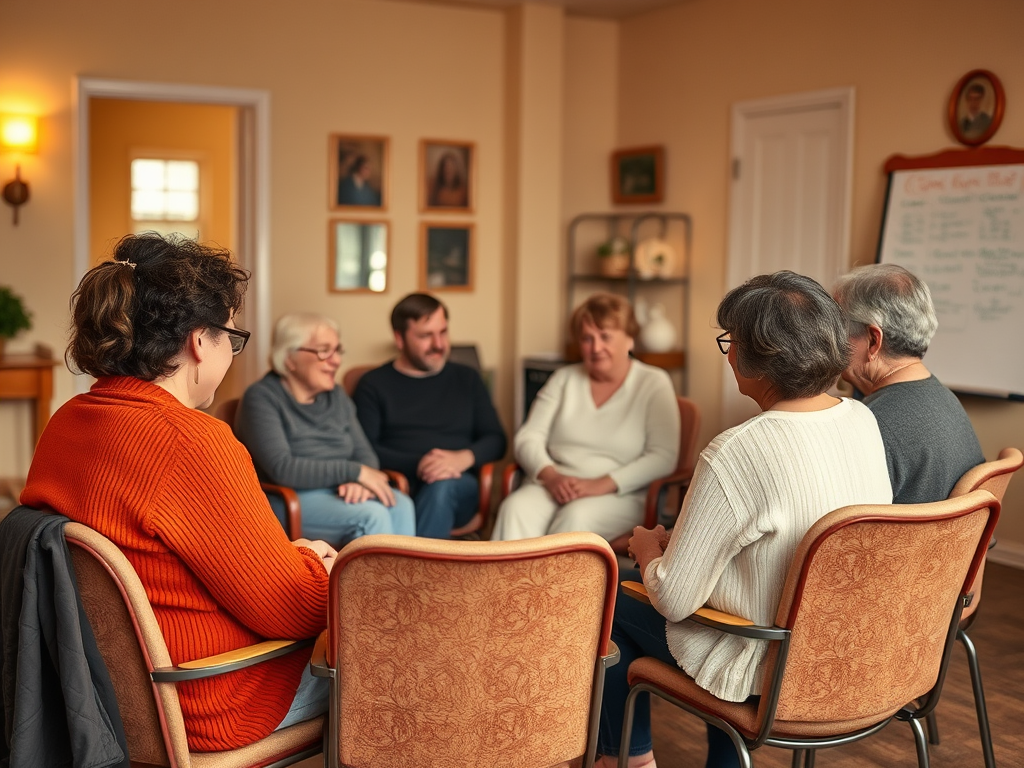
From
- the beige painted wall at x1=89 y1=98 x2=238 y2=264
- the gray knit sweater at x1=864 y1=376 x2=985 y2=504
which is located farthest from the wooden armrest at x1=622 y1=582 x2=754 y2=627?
the beige painted wall at x1=89 y1=98 x2=238 y2=264

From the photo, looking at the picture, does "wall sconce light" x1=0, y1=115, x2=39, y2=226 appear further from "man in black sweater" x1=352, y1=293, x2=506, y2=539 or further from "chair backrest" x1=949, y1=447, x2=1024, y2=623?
"chair backrest" x1=949, y1=447, x2=1024, y2=623

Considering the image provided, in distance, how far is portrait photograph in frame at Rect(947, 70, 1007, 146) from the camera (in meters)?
4.88

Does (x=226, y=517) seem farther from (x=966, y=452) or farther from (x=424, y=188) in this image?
(x=424, y=188)

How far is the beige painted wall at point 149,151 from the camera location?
9.12m

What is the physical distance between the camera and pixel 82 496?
5.68 feet

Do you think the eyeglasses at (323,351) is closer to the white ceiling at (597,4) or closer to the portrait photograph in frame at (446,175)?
the portrait photograph in frame at (446,175)

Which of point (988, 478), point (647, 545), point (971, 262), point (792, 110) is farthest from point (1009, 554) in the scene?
point (647, 545)

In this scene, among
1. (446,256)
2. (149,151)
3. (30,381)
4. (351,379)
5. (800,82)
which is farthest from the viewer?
(149,151)

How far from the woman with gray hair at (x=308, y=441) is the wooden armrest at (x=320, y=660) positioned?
5.30 ft

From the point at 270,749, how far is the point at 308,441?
1833mm

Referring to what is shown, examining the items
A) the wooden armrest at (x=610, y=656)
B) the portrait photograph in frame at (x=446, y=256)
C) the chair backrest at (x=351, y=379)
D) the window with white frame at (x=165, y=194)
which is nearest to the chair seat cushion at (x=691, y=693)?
the wooden armrest at (x=610, y=656)

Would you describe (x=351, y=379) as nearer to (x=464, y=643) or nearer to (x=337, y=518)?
(x=337, y=518)

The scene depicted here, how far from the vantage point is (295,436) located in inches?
142

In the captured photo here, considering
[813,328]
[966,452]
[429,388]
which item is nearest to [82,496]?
[813,328]
